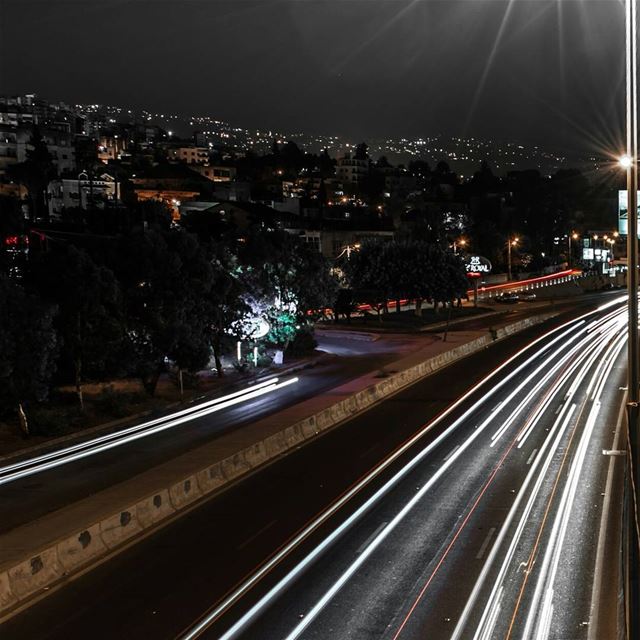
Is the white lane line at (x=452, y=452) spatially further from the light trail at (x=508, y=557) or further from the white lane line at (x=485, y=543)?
the white lane line at (x=485, y=543)

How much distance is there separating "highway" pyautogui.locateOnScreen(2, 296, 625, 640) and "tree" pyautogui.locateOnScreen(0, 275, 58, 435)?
923 cm

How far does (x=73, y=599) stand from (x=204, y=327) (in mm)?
27369

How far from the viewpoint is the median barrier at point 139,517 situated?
45.0 feet

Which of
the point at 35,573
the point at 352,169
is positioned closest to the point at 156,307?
the point at 35,573

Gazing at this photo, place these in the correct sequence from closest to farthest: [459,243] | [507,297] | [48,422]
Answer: [48,422] < [507,297] < [459,243]

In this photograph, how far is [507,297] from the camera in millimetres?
94062

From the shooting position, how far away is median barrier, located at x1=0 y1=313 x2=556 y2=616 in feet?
45.0

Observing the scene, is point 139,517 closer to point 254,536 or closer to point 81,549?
point 81,549

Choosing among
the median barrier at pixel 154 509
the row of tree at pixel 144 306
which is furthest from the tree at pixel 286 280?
the median barrier at pixel 154 509

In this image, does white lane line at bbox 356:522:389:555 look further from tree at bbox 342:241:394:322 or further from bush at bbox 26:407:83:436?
tree at bbox 342:241:394:322

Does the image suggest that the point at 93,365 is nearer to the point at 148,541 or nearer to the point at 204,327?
the point at 204,327

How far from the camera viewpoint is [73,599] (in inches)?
533

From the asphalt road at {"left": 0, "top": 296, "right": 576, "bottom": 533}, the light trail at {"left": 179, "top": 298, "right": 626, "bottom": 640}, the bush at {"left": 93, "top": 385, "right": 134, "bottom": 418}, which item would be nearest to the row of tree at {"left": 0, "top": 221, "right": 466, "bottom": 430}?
the bush at {"left": 93, "top": 385, "right": 134, "bottom": 418}

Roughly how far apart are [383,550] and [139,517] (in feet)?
16.3
